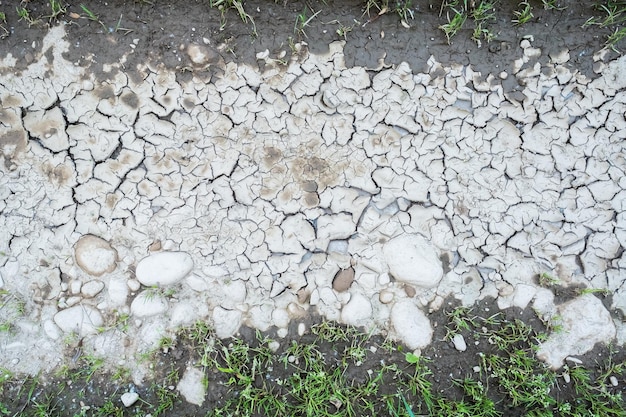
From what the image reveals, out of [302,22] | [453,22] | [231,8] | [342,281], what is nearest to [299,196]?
[342,281]

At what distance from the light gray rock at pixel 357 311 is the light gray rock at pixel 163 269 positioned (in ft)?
2.25

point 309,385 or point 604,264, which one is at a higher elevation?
point 604,264

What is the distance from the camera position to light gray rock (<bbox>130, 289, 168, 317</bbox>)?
2.10m

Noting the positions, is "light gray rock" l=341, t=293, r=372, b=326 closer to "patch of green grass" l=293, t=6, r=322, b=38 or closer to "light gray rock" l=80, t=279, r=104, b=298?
"light gray rock" l=80, t=279, r=104, b=298

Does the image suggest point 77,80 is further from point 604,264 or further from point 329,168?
point 604,264

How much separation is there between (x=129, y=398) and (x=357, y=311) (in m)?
1.00

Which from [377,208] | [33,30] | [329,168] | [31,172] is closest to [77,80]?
[33,30]

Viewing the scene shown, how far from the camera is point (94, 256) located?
212 cm

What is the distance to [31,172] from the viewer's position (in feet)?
7.07

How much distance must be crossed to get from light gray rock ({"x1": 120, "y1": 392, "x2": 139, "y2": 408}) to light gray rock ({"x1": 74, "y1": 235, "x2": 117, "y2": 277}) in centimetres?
51

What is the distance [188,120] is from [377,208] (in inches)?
35.5

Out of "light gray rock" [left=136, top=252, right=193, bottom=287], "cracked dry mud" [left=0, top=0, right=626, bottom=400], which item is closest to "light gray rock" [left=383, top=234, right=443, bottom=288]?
"cracked dry mud" [left=0, top=0, right=626, bottom=400]

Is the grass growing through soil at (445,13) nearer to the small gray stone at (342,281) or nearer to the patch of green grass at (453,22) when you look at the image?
the patch of green grass at (453,22)

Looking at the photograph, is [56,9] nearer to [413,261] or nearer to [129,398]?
[129,398]
